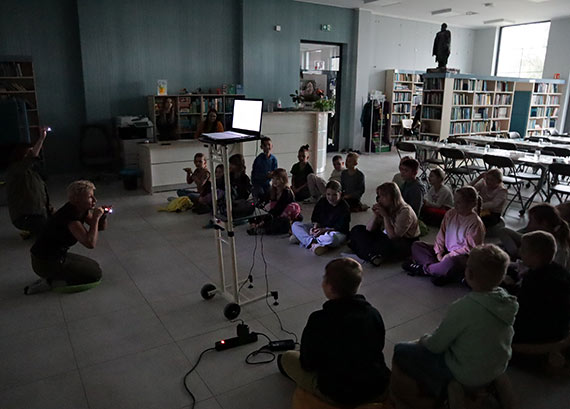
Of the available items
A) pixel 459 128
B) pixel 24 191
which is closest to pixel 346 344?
pixel 24 191

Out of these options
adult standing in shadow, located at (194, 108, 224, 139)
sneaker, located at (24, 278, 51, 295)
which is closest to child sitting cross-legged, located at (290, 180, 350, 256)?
sneaker, located at (24, 278, 51, 295)

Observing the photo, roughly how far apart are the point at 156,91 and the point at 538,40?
38.4ft

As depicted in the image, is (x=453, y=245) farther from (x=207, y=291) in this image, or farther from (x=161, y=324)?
(x=161, y=324)

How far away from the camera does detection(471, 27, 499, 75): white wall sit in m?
14.4

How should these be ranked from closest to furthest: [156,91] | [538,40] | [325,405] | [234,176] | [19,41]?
1. [325,405]
2. [234,176]
3. [19,41]
4. [156,91]
5. [538,40]

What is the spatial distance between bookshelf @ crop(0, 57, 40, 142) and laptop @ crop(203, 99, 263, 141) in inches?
225

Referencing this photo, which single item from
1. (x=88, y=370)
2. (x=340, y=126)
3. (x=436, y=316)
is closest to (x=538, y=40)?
(x=340, y=126)

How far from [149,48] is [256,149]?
3.31 m

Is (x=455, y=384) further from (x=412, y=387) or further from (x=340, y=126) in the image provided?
(x=340, y=126)

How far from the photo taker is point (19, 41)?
7844 mm

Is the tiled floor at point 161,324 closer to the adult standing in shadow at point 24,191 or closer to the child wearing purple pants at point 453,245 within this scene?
the child wearing purple pants at point 453,245

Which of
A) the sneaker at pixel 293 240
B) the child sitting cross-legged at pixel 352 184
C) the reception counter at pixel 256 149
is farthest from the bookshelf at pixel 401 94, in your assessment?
the sneaker at pixel 293 240

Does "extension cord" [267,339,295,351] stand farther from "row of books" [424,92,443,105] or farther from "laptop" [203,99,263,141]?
"row of books" [424,92,443,105]

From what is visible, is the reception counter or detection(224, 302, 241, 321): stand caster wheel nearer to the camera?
detection(224, 302, 241, 321): stand caster wheel
